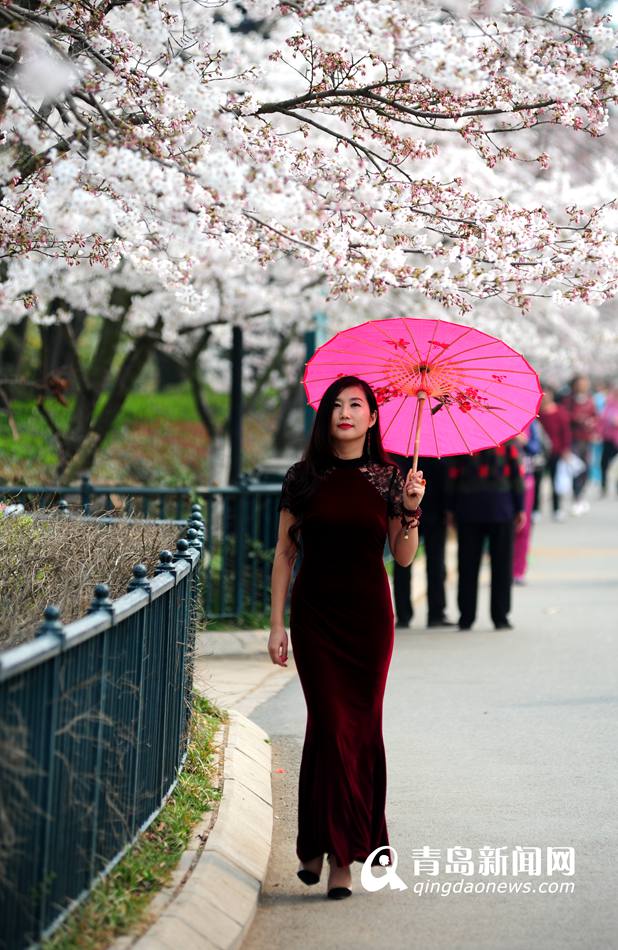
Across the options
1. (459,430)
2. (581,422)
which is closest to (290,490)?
(459,430)

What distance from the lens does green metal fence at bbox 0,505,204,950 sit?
3.80 m

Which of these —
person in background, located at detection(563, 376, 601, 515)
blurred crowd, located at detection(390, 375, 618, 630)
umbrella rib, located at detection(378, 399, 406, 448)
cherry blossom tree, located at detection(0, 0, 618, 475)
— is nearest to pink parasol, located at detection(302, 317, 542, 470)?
umbrella rib, located at detection(378, 399, 406, 448)

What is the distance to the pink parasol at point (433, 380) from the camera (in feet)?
19.6

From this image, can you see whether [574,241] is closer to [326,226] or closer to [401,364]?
[326,226]

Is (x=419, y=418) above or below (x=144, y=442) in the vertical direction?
above

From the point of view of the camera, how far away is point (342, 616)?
17.9 ft

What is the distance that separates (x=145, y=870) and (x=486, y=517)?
760cm

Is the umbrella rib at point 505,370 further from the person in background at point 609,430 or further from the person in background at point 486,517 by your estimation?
the person in background at point 609,430

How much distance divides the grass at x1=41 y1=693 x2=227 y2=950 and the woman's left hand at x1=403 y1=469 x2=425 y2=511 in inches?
57.8

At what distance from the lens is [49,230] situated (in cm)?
721

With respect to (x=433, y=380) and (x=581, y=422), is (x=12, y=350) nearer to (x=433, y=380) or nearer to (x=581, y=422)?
(x=581, y=422)

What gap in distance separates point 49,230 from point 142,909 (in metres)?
3.67

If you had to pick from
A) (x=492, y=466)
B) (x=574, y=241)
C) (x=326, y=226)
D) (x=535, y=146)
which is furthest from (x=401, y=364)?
(x=535, y=146)

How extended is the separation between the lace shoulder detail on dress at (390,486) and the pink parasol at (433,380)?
230mm
